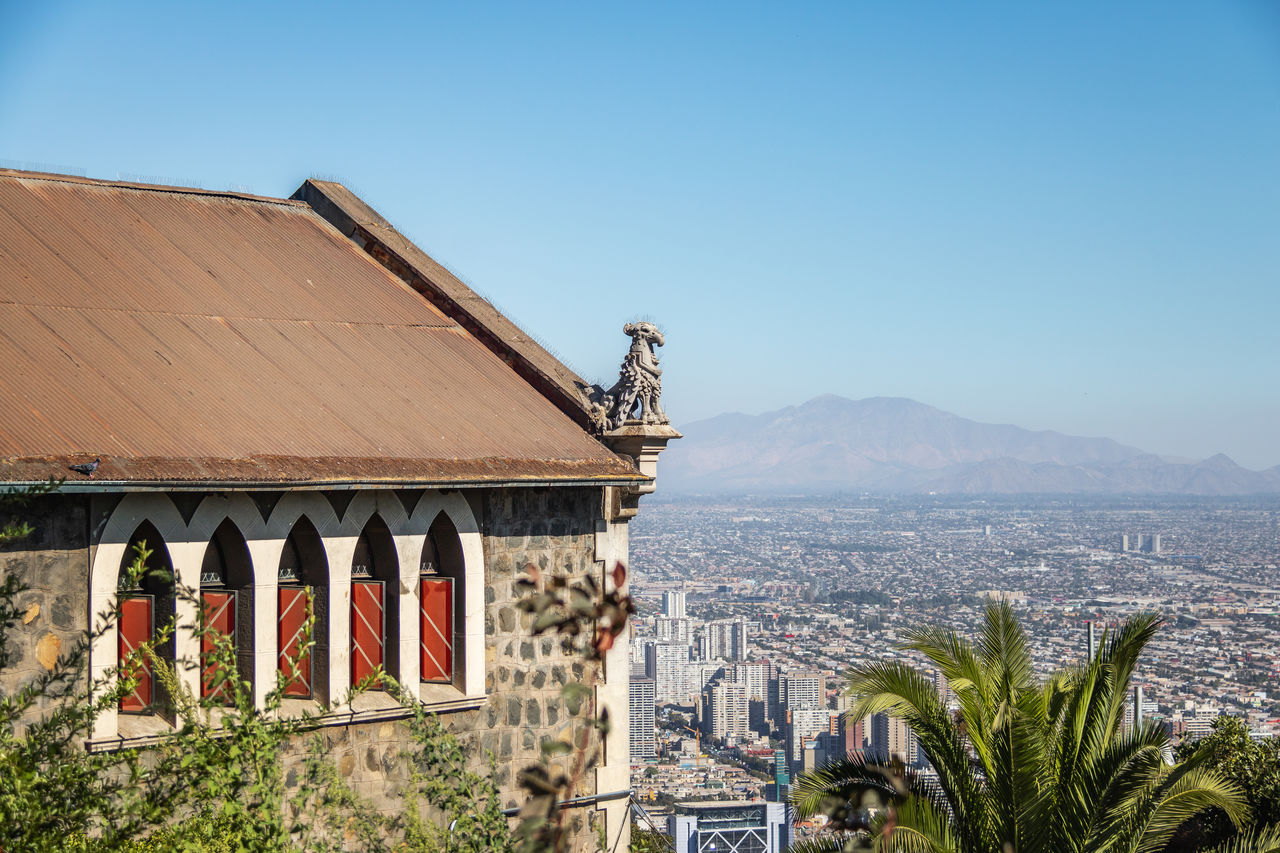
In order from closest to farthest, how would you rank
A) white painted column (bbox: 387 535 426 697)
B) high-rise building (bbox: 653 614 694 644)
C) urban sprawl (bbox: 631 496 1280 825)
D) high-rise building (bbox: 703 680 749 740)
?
white painted column (bbox: 387 535 426 697), urban sprawl (bbox: 631 496 1280 825), high-rise building (bbox: 703 680 749 740), high-rise building (bbox: 653 614 694 644)

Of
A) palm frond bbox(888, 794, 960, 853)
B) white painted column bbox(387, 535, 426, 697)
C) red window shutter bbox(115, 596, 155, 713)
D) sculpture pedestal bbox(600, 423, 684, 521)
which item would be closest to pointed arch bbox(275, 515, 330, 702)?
white painted column bbox(387, 535, 426, 697)

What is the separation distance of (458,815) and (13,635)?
3.01 meters

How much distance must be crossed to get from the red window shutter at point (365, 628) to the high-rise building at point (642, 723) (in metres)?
30.1

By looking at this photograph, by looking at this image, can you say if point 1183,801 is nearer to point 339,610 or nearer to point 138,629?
point 339,610

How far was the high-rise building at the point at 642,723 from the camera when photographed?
43281 mm

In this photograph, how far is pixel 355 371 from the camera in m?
12.4

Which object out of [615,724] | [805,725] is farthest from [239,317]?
[805,725]

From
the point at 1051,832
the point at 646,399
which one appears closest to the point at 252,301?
the point at 646,399

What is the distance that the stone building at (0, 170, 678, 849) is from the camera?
962 centimetres

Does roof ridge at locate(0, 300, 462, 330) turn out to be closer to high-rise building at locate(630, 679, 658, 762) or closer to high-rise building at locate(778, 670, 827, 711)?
high-rise building at locate(630, 679, 658, 762)

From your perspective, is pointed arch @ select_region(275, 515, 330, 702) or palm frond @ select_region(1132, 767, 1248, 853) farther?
pointed arch @ select_region(275, 515, 330, 702)

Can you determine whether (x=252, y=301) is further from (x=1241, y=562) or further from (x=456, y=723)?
(x=1241, y=562)

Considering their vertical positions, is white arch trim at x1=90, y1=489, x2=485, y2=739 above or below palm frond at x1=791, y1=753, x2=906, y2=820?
above

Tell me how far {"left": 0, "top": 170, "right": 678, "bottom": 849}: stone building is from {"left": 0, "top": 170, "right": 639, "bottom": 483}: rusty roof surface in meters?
0.03
